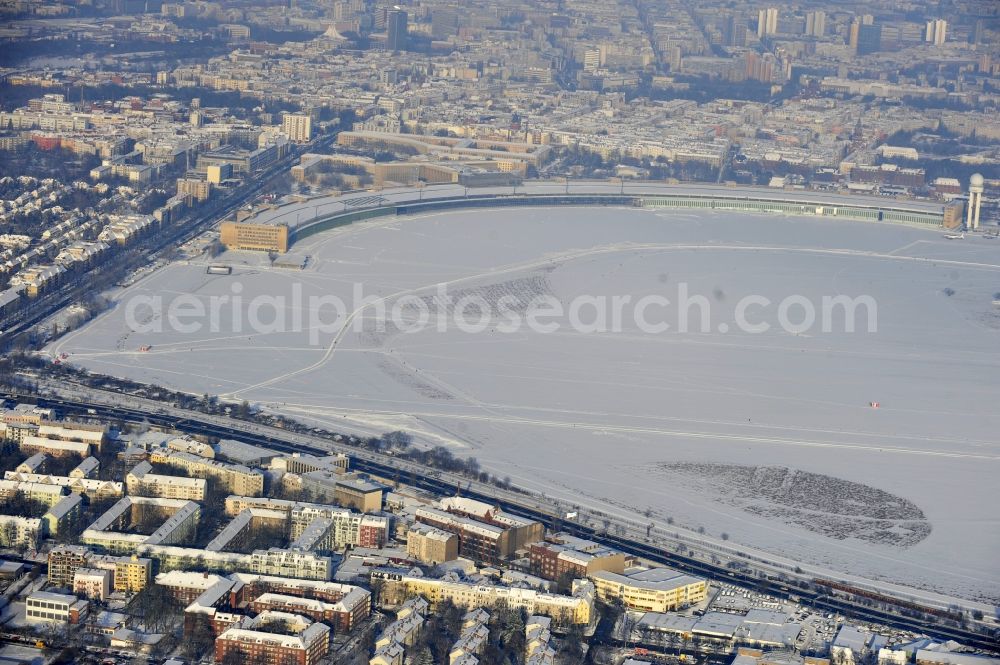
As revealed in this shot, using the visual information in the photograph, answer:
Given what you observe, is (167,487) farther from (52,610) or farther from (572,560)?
(572,560)

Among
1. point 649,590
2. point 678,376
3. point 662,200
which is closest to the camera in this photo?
point 649,590

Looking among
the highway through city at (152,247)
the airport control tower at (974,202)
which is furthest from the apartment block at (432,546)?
the airport control tower at (974,202)

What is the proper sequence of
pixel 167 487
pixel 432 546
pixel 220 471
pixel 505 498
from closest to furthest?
pixel 432 546 < pixel 167 487 < pixel 220 471 < pixel 505 498

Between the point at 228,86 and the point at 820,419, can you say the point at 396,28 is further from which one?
the point at 820,419

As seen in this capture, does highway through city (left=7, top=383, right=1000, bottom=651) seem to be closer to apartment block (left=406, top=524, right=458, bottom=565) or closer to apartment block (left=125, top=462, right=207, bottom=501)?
apartment block (left=406, top=524, right=458, bottom=565)

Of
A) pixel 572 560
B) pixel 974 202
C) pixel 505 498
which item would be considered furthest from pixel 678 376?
pixel 974 202

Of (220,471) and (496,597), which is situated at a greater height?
(220,471)
